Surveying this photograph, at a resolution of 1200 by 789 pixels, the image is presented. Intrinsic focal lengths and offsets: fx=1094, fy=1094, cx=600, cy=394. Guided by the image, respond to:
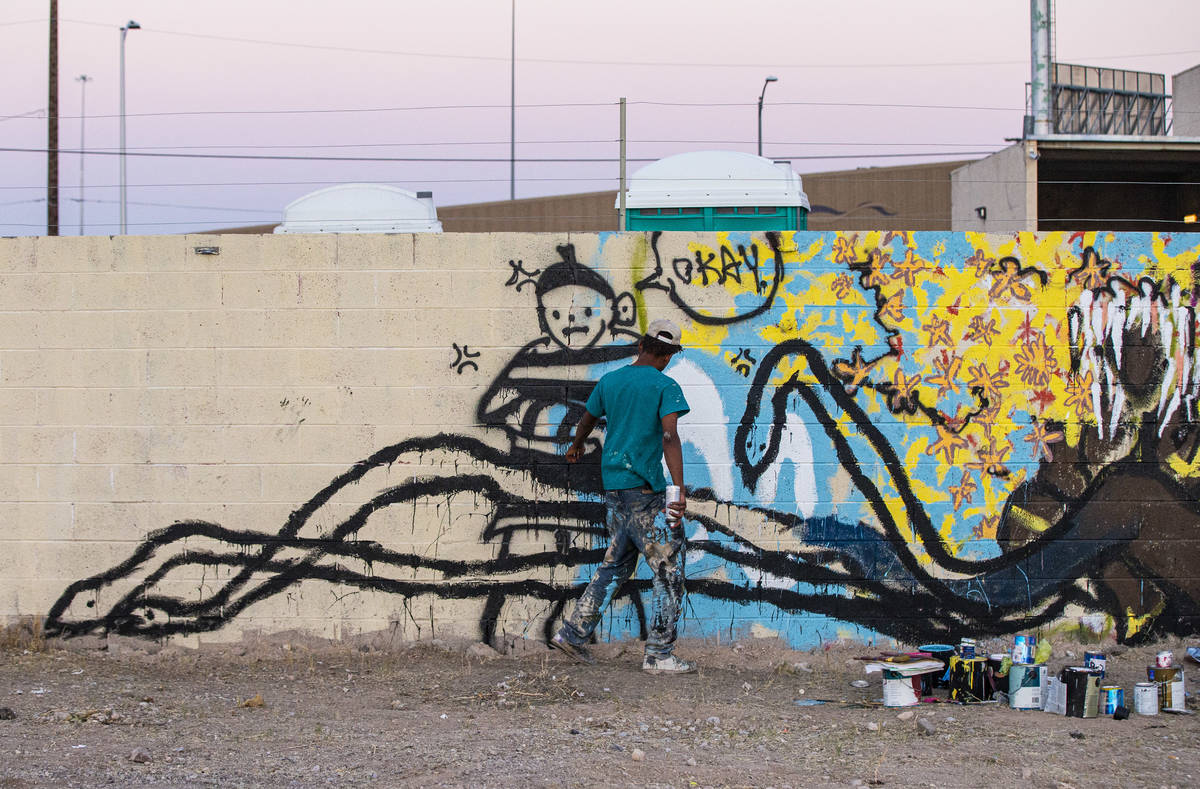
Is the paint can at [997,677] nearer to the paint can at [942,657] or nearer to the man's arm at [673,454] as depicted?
the paint can at [942,657]

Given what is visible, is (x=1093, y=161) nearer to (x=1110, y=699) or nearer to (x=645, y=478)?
(x=1110, y=699)

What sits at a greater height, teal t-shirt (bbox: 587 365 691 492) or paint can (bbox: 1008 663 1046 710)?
teal t-shirt (bbox: 587 365 691 492)

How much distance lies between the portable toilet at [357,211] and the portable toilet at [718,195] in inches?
71.8

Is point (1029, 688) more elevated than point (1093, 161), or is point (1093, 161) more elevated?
point (1093, 161)

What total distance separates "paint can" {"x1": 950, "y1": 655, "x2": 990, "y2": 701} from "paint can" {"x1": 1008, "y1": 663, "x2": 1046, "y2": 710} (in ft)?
0.42

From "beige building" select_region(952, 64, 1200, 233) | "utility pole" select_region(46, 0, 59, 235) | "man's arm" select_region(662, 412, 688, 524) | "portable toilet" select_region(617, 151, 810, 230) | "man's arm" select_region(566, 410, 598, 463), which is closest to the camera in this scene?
"man's arm" select_region(662, 412, 688, 524)

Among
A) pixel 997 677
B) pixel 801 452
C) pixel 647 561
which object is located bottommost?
pixel 997 677

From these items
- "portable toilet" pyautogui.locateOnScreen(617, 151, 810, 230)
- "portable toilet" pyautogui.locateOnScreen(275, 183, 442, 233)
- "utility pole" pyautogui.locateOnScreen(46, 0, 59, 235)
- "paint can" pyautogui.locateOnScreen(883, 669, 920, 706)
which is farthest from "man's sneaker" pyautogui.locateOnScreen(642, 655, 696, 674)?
"utility pole" pyautogui.locateOnScreen(46, 0, 59, 235)

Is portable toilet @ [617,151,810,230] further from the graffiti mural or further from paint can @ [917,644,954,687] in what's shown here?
paint can @ [917,644,954,687]

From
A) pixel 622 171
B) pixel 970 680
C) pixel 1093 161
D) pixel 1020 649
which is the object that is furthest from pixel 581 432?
pixel 1093 161

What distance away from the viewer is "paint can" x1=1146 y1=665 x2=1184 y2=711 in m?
4.60

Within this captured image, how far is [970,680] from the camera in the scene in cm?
477

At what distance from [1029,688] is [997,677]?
151mm

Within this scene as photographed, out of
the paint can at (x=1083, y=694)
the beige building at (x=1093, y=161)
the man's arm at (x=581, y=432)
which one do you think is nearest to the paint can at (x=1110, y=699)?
the paint can at (x=1083, y=694)
